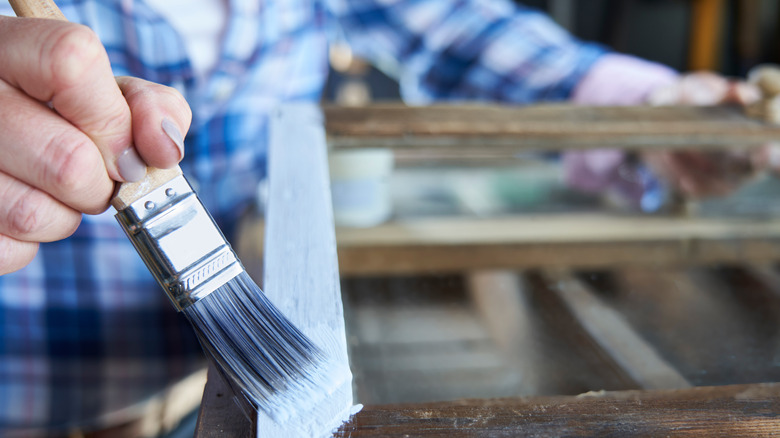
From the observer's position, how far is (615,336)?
0.52 m

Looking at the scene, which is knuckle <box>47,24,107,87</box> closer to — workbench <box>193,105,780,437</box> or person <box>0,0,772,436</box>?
workbench <box>193,105,780,437</box>

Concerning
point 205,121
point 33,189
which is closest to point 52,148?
point 33,189

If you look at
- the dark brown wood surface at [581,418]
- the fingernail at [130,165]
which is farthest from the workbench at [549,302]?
the fingernail at [130,165]

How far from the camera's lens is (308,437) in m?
0.29

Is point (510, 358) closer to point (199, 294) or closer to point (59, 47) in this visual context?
point (199, 294)

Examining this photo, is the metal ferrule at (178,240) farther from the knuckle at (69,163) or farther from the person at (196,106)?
the person at (196,106)

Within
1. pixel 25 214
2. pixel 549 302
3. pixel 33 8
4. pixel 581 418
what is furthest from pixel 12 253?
pixel 549 302

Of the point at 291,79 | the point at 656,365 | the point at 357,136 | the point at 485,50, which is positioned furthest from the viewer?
the point at 485,50

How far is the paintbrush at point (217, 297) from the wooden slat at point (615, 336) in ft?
0.90

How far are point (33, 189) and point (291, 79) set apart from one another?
64 centimetres

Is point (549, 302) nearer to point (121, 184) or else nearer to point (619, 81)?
point (121, 184)

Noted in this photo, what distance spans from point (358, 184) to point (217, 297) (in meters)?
0.39

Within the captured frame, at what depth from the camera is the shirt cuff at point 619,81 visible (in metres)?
0.94

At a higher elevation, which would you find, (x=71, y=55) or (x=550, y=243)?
(x=71, y=55)
